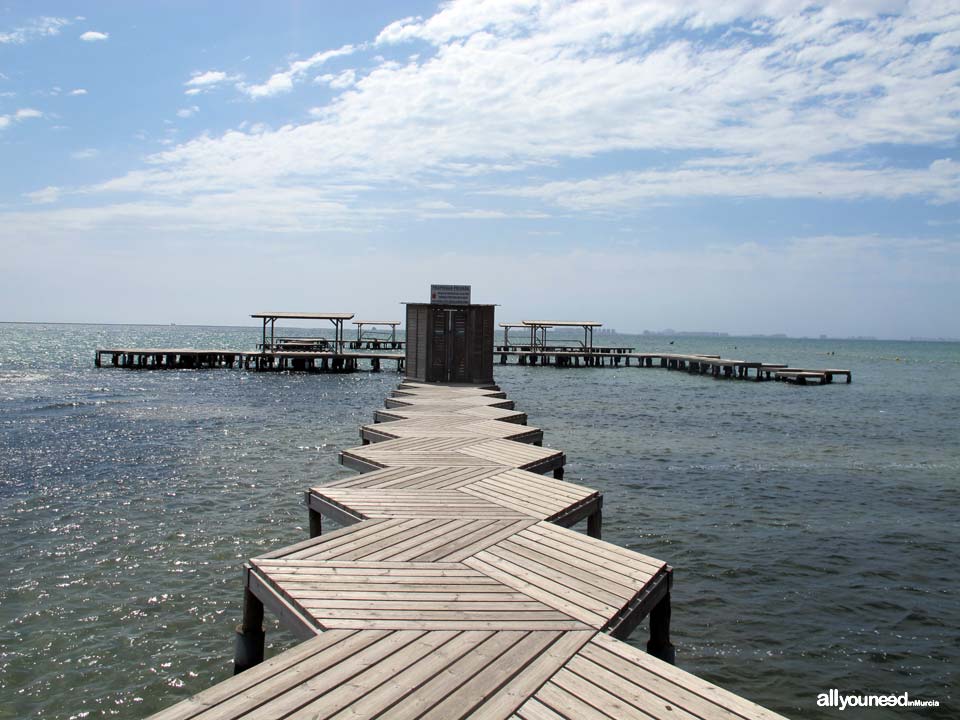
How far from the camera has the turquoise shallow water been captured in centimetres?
624

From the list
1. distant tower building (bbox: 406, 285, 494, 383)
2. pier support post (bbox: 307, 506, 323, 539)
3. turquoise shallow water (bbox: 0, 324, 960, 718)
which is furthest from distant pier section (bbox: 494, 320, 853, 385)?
pier support post (bbox: 307, 506, 323, 539)

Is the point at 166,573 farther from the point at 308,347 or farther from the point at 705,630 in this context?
the point at 308,347

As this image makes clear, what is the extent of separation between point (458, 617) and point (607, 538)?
Result: 6.10 meters

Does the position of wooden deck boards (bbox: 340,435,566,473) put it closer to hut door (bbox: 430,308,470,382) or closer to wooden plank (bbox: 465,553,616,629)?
wooden plank (bbox: 465,553,616,629)

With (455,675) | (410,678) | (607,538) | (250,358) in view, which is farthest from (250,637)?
(250,358)

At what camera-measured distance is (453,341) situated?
2117 cm

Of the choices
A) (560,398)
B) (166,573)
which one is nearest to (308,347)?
(560,398)

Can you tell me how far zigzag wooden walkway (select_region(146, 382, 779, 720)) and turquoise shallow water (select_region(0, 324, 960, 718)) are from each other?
1.61 metres

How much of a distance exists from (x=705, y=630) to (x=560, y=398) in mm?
23829

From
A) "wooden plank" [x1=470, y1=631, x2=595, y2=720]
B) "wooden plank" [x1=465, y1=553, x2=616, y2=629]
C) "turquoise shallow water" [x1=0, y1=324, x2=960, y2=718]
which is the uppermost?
"wooden plank" [x1=465, y1=553, x2=616, y2=629]

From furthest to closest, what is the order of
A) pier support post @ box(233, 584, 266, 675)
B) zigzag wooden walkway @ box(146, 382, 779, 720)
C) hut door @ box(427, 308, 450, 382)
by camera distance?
hut door @ box(427, 308, 450, 382)
pier support post @ box(233, 584, 266, 675)
zigzag wooden walkway @ box(146, 382, 779, 720)

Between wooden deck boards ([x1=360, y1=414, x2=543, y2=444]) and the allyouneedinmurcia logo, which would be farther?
wooden deck boards ([x1=360, y1=414, x2=543, y2=444])

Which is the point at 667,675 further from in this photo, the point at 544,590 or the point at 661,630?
the point at 661,630

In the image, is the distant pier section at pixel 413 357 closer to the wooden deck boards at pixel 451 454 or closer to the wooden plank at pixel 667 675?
the wooden deck boards at pixel 451 454
